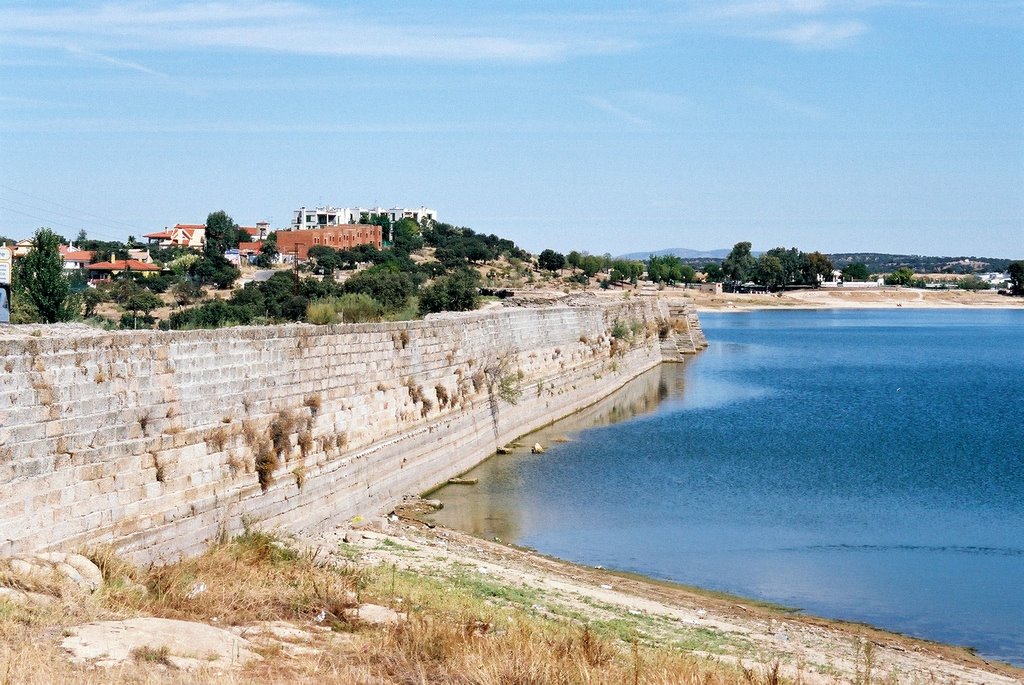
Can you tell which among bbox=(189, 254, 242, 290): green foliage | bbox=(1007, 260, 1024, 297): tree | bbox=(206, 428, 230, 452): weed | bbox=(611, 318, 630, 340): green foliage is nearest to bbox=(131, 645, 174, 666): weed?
bbox=(206, 428, 230, 452): weed

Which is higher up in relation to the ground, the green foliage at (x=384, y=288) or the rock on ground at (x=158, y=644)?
the green foliage at (x=384, y=288)

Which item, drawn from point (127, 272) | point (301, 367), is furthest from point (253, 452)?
point (127, 272)

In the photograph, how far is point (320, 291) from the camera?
176 ft

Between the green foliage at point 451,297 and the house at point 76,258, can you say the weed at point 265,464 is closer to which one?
the green foliage at point 451,297

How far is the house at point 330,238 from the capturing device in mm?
107381

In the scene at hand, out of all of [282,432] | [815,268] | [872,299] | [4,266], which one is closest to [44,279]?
[4,266]

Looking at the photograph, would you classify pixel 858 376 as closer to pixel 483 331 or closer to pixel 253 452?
pixel 483 331

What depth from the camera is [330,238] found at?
11019cm

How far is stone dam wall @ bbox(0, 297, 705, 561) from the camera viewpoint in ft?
36.4

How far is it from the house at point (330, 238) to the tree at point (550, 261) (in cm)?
1616

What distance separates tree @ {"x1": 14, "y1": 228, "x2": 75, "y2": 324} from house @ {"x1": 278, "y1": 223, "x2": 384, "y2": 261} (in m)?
69.8

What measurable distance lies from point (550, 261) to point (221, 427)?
9994cm

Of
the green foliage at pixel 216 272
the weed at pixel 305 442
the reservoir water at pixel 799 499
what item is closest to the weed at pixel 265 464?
Result: the weed at pixel 305 442

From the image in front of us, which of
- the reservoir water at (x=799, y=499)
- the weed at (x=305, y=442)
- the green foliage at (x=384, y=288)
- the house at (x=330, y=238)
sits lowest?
the reservoir water at (x=799, y=499)
